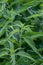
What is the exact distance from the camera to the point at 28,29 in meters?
1.31

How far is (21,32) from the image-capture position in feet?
4.33

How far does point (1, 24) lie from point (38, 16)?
0.82 feet

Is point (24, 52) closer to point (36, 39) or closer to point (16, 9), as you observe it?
point (36, 39)

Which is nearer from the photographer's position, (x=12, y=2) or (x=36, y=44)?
(x=36, y=44)

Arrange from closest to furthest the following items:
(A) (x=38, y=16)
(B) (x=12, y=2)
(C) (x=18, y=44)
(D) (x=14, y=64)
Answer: (D) (x=14, y=64), (C) (x=18, y=44), (A) (x=38, y=16), (B) (x=12, y=2)

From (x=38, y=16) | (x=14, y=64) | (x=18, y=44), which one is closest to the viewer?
(x=14, y=64)

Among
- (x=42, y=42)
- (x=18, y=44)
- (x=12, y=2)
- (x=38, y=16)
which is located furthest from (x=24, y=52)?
(x=12, y=2)

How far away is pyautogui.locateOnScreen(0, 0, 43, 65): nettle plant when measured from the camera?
4.07ft

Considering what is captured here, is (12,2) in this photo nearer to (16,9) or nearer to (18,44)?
(16,9)

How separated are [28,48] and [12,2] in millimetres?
405

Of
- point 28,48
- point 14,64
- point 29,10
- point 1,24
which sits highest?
point 29,10

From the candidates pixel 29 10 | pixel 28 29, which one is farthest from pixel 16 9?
pixel 28 29

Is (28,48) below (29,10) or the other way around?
below

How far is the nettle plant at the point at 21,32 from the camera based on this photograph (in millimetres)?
1239
